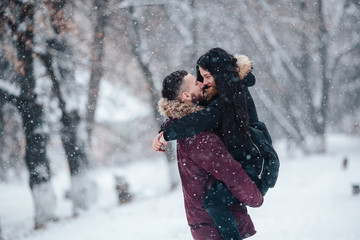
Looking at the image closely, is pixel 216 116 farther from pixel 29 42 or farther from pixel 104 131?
pixel 104 131

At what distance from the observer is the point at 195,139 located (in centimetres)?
203

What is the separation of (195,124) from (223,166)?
32cm

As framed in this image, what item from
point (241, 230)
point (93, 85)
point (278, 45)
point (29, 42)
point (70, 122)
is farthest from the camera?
point (278, 45)

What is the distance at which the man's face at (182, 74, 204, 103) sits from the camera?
2104 millimetres

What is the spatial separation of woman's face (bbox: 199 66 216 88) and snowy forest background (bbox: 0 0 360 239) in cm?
695

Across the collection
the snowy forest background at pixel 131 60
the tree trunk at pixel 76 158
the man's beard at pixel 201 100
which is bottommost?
the man's beard at pixel 201 100

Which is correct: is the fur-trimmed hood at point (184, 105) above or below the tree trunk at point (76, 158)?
below

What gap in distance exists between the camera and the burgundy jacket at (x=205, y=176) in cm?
194

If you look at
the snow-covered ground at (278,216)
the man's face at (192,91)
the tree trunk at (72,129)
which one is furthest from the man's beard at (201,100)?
the tree trunk at (72,129)

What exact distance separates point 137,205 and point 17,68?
211 inches

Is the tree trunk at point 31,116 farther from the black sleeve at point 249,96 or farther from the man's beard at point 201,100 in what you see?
the black sleeve at point 249,96

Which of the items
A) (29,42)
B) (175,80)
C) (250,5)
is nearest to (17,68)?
(29,42)

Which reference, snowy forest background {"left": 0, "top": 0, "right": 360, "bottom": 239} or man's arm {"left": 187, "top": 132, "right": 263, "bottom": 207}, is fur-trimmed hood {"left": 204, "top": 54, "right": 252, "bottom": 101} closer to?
man's arm {"left": 187, "top": 132, "right": 263, "bottom": 207}

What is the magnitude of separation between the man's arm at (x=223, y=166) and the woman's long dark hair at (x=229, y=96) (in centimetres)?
12
